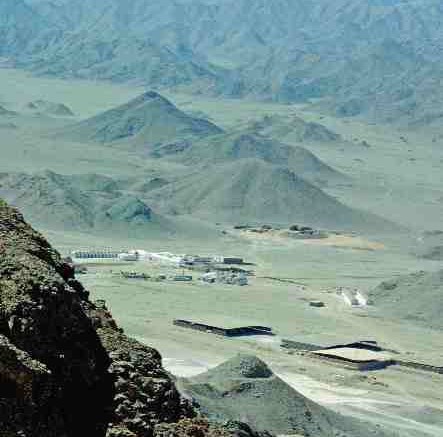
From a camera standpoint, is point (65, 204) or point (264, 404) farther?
point (65, 204)

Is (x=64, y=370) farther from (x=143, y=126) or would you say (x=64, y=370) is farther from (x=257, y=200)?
(x=143, y=126)

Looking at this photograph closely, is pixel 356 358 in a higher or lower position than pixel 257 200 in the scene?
lower

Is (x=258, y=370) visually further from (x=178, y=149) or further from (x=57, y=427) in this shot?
(x=178, y=149)

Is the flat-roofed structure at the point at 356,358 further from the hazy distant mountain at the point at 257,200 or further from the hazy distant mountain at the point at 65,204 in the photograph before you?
the hazy distant mountain at the point at 257,200

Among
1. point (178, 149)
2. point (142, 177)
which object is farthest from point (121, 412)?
point (178, 149)

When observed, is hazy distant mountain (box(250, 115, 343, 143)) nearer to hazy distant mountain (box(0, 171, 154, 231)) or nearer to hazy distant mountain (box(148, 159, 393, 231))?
hazy distant mountain (box(148, 159, 393, 231))

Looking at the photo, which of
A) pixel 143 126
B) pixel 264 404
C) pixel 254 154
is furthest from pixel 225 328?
pixel 143 126
